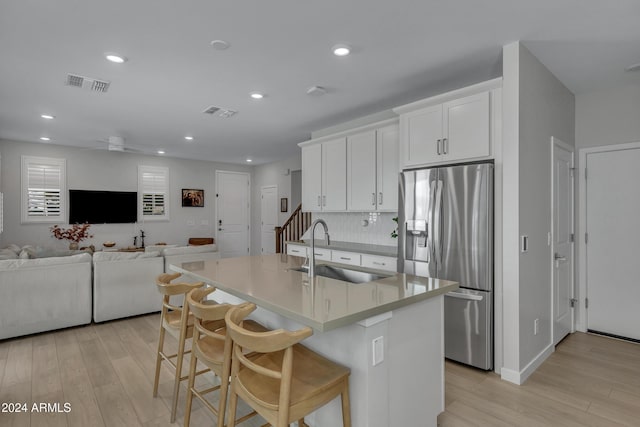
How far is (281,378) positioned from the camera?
1.36 meters

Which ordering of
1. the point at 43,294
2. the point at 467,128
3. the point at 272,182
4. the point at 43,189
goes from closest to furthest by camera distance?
1. the point at 467,128
2. the point at 43,294
3. the point at 43,189
4. the point at 272,182

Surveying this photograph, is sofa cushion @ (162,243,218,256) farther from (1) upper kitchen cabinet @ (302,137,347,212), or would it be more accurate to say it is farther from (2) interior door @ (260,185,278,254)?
(2) interior door @ (260,185,278,254)

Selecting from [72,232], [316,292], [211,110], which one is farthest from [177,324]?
[72,232]

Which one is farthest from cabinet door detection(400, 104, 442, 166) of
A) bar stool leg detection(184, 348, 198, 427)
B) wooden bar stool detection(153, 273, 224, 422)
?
bar stool leg detection(184, 348, 198, 427)

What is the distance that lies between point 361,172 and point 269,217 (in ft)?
16.1

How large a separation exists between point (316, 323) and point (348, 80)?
2734 mm

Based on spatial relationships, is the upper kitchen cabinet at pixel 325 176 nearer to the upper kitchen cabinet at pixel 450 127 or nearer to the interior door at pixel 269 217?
the upper kitchen cabinet at pixel 450 127

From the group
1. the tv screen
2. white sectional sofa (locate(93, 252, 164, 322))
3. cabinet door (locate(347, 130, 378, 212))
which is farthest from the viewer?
the tv screen

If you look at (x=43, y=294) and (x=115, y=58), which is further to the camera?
(x=43, y=294)

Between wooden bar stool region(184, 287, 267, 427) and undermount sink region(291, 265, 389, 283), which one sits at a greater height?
undermount sink region(291, 265, 389, 283)

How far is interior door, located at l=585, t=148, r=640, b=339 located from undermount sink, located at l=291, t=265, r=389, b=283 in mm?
3063

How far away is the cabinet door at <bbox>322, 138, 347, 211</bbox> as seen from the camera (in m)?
4.71

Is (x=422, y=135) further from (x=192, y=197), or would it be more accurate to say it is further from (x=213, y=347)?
(x=192, y=197)

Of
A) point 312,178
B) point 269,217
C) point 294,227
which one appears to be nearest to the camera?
point 312,178
